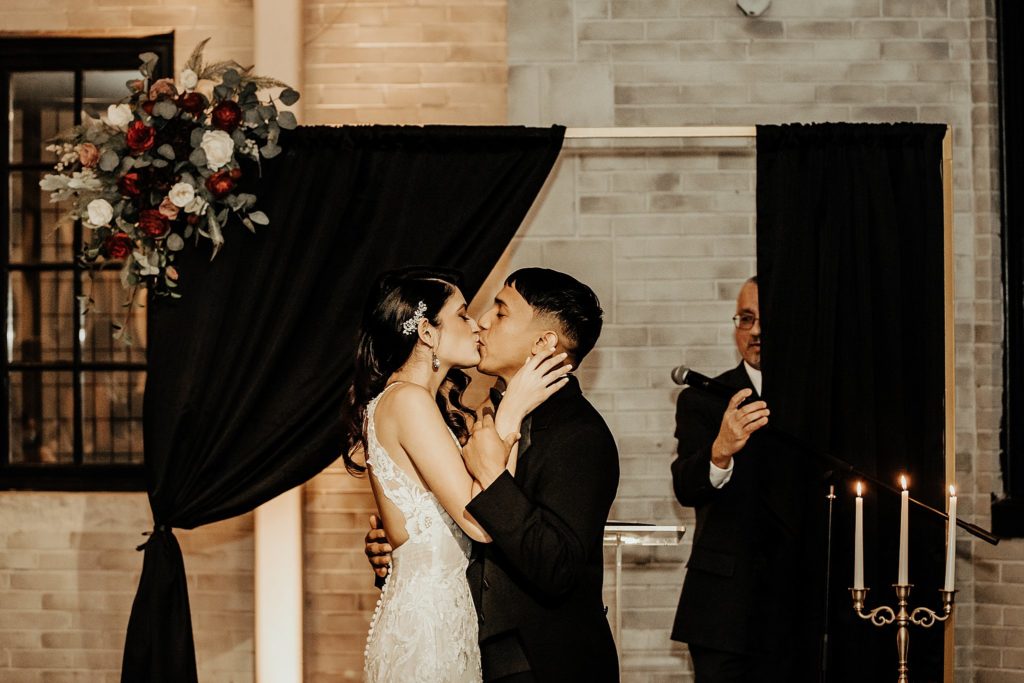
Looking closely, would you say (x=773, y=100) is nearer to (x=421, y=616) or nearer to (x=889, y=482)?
(x=889, y=482)

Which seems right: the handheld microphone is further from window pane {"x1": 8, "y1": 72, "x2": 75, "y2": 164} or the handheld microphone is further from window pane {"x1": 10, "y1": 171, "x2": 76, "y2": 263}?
window pane {"x1": 8, "y1": 72, "x2": 75, "y2": 164}

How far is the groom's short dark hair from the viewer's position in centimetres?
268

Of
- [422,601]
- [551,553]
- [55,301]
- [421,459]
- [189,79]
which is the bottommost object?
[422,601]

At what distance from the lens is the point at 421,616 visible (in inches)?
101

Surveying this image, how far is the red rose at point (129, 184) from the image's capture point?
3295 mm

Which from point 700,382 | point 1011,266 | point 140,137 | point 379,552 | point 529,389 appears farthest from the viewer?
point 1011,266

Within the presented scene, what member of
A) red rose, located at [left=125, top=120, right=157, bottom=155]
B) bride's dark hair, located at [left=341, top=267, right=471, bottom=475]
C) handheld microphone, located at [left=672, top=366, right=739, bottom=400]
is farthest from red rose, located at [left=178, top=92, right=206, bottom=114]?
handheld microphone, located at [left=672, top=366, right=739, bottom=400]

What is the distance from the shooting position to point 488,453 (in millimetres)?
2330

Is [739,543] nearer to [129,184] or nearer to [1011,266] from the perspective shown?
[1011,266]

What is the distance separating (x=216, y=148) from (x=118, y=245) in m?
0.44

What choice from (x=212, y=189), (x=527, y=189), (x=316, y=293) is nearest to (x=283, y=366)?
(x=316, y=293)

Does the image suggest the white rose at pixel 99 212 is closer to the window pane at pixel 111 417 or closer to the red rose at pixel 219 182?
the red rose at pixel 219 182

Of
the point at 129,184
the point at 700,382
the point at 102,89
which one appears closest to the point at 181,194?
the point at 129,184

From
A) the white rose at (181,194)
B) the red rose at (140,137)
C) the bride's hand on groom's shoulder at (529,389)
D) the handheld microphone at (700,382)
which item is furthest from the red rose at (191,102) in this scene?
the handheld microphone at (700,382)
